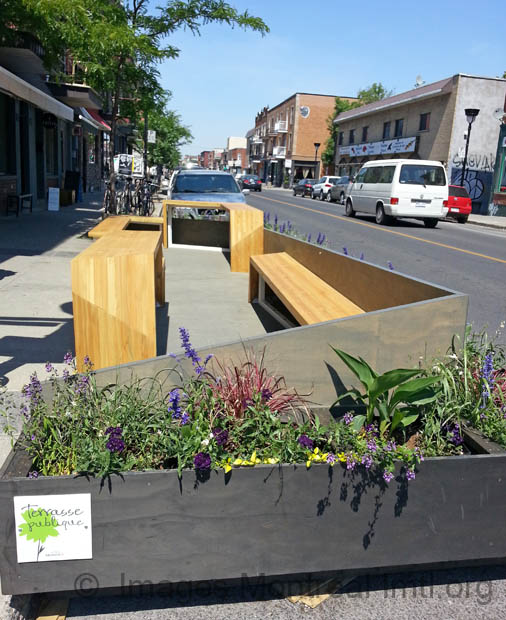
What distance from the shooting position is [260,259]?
7.28m

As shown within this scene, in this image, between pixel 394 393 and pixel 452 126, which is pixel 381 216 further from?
pixel 452 126

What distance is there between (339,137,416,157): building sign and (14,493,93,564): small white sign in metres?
43.0

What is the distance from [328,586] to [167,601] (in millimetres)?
666

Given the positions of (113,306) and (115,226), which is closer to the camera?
(113,306)

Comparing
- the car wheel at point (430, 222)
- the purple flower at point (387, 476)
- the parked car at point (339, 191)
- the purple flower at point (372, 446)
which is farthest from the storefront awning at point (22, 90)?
the parked car at point (339, 191)

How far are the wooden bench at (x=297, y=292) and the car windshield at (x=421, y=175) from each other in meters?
13.4

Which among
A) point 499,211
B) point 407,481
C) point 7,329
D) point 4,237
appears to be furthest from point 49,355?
point 499,211

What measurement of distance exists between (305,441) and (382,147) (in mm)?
47997

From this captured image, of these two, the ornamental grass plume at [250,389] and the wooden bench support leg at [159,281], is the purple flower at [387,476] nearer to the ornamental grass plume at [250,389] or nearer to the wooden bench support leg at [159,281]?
the ornamental grass plume at [250,389]

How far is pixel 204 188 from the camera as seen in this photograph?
13.9m

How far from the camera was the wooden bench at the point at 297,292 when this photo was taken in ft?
14.7

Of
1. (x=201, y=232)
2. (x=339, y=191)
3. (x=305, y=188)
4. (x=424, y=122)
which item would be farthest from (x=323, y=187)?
(x=201, y=232)

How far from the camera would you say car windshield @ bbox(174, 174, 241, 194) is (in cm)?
1380

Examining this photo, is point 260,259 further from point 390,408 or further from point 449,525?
point 449,525
